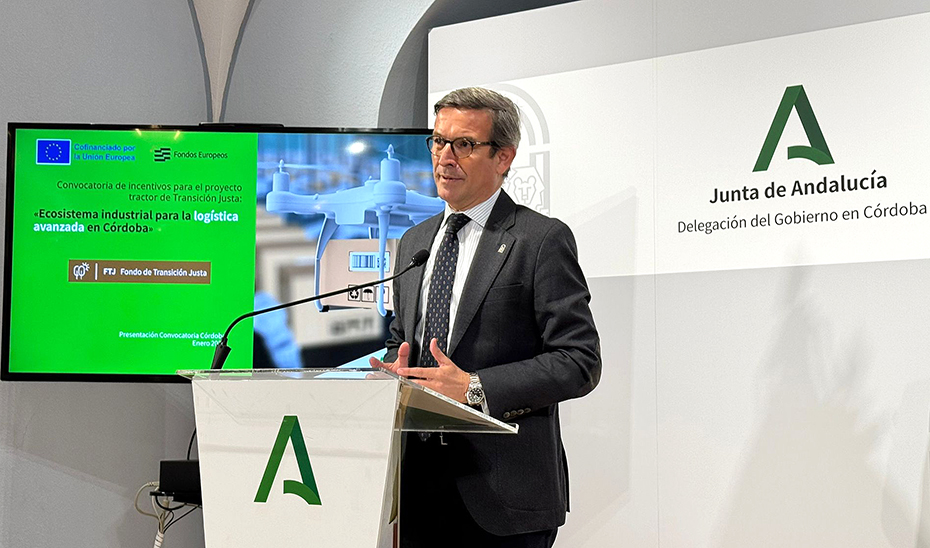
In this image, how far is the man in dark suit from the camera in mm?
1861

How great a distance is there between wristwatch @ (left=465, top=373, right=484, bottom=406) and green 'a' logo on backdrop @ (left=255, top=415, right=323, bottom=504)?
0.40 meters

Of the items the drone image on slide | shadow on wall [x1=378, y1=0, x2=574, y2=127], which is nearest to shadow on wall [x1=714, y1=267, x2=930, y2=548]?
the drone image on slide

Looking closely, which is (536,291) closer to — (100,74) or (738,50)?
(738,50)

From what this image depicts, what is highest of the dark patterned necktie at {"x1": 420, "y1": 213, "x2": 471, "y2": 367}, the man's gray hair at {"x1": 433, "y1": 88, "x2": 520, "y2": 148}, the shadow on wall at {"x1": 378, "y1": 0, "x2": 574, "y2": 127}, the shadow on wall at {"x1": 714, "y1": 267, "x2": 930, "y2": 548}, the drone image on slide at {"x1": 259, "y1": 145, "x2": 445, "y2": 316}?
the shadow on wall at {"x1": 378, "y1": 0, "x2": 574, "y2": 127}

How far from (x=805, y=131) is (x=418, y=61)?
1.80 m

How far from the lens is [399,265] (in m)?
2.27

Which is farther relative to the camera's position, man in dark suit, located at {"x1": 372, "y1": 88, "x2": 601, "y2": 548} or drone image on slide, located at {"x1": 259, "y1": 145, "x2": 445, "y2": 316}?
drone image on slide, located at {"x1": 259, "y1": 145, "x2": 445, "y2": 316}

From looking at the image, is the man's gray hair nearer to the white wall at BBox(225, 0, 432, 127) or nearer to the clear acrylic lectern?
the clear acrylic lectern

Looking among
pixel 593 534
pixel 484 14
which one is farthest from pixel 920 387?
pixel 484 14

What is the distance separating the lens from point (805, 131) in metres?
2.93

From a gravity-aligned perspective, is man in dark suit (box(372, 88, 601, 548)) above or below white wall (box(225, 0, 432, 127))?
below

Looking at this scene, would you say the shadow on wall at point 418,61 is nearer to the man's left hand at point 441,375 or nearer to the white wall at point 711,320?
the white wall at point 711,320

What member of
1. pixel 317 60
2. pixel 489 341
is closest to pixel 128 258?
pixel 317 60

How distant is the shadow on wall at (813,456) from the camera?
107 inches
